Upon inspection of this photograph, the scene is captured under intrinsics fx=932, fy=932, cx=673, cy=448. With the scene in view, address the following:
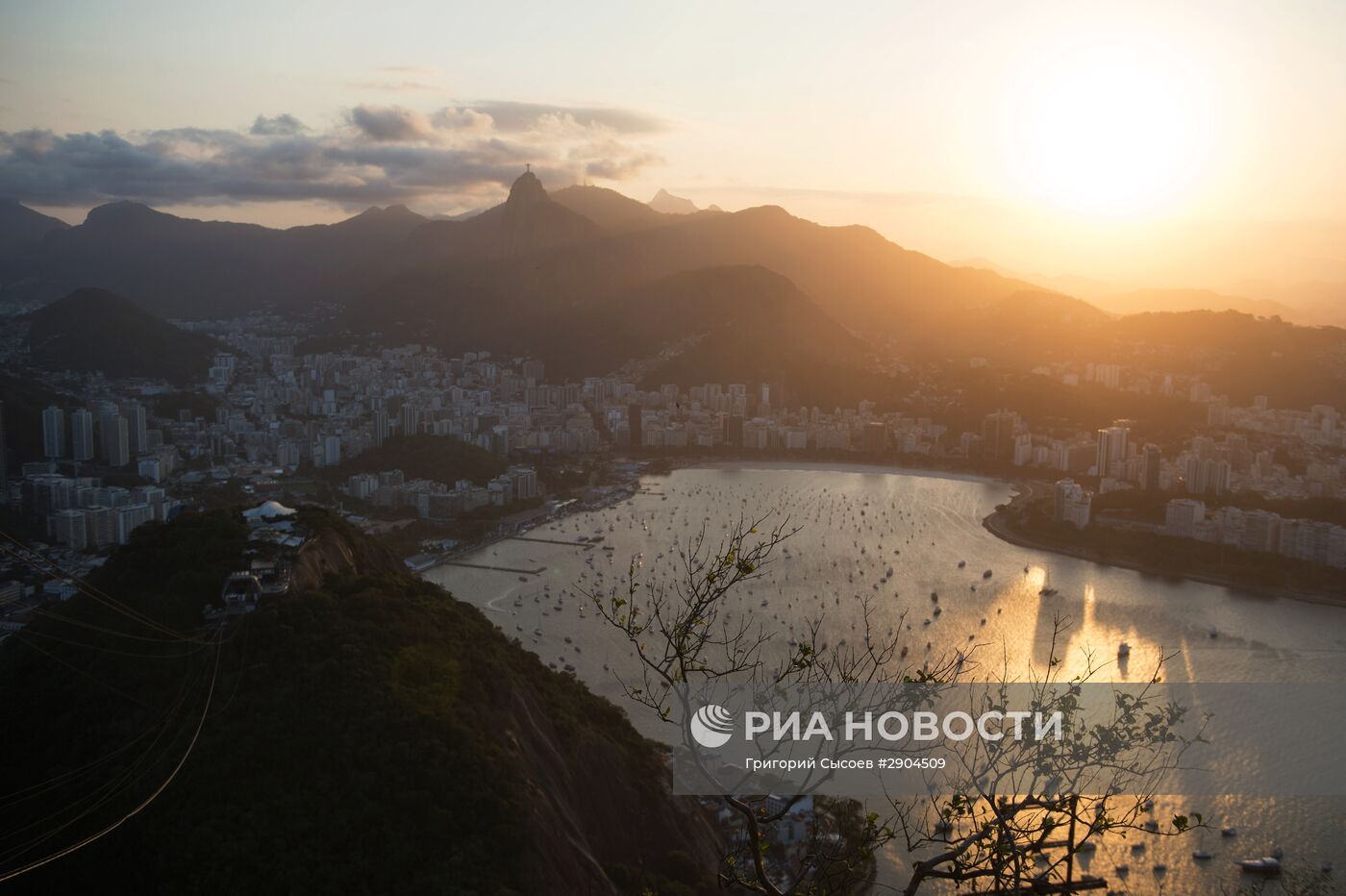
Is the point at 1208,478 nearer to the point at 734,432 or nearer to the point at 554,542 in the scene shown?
the point at 734,432

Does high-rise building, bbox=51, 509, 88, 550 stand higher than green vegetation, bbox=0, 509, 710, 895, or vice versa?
green vegetation, bbox=0, 509, 710, 895

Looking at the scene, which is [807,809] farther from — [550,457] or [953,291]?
[953,291]

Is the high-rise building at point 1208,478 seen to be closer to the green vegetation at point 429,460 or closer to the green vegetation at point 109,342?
the green vegetation at point 429,460

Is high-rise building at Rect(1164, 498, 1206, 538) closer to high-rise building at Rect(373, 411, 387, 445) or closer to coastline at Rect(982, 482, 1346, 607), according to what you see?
coastline at Rect(982, 482, 1346, 607)

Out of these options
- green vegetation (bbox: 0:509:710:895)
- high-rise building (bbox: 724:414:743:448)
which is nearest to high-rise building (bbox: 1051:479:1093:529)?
high-rise building (bbox: 724:414:743:448)

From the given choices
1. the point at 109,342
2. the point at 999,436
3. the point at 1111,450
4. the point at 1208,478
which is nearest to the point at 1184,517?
the point at 1208,478
